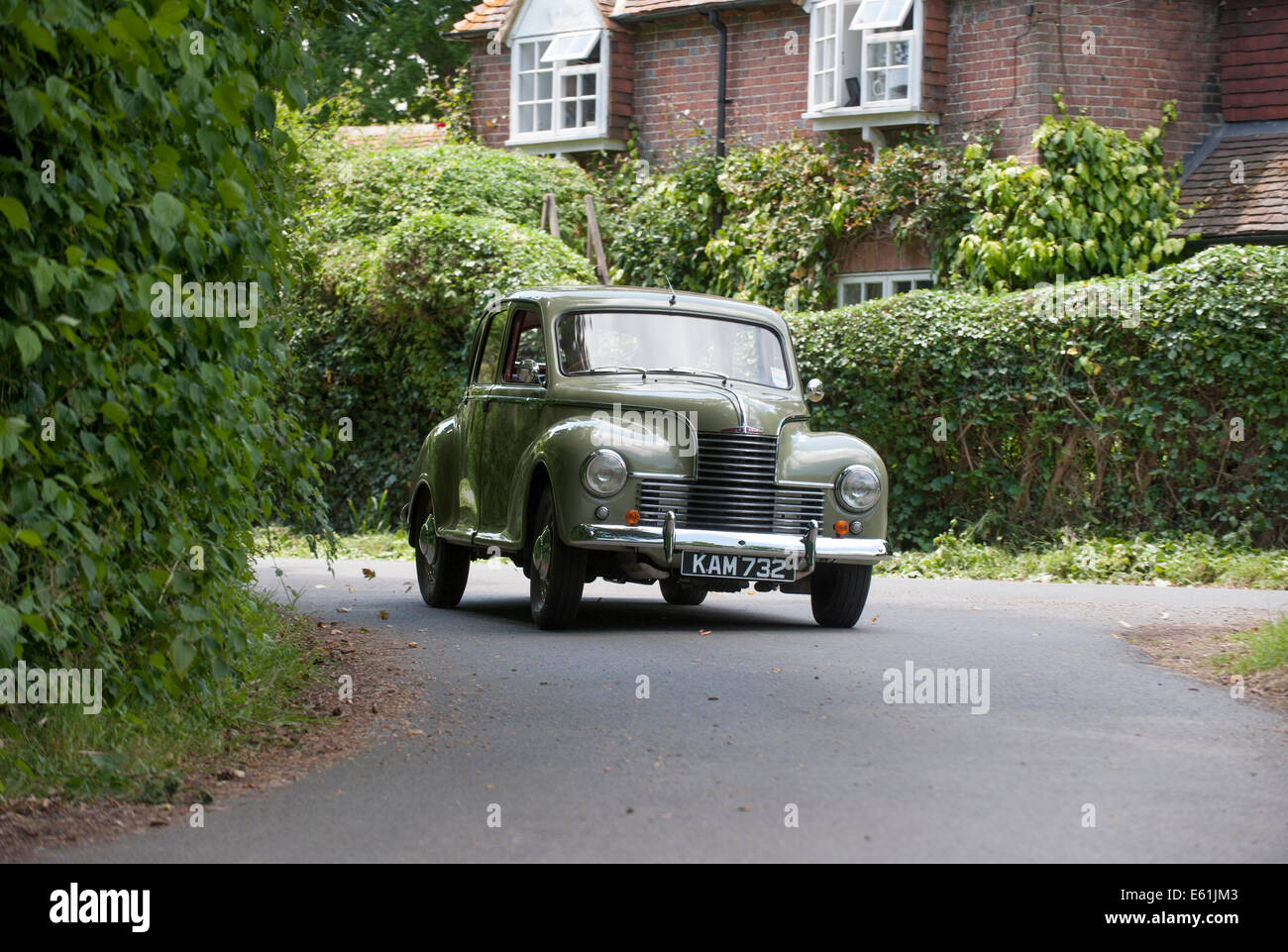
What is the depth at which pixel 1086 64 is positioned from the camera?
22094mm

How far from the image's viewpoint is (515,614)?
12.3 m

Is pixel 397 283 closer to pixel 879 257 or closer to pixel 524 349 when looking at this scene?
pixel 879 257

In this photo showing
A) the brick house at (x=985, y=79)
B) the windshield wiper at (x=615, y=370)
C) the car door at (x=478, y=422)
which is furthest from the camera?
the brick house at (x=985, y=79)

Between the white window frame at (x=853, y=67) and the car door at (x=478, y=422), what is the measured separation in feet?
37.1

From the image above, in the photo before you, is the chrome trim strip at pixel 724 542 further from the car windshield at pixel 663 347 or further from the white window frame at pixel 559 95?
the white window frame at pixel 559 95

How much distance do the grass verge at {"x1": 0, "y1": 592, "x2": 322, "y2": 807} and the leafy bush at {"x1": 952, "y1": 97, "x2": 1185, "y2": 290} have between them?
47.2 ft

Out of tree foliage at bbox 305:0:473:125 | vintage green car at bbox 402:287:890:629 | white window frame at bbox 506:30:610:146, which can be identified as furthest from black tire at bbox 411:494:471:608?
tree foliage at bbox 305:0:473:125

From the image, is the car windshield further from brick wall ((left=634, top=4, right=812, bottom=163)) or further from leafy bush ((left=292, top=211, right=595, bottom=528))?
brick wall ((left=634, top=4, right=812, bottom=163))

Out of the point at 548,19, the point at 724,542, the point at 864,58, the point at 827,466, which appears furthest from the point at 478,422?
the point at 548,19

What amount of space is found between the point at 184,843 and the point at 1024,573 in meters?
11.1

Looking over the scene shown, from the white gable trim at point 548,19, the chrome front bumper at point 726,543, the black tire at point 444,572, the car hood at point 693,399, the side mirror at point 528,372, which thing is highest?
the white gable trim at point 548,19

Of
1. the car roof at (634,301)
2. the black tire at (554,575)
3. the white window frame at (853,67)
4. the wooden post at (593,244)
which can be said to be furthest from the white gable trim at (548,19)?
the black tire at (554,575)

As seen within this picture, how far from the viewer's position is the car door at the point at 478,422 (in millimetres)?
12117

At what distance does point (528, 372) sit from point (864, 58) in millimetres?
13305
